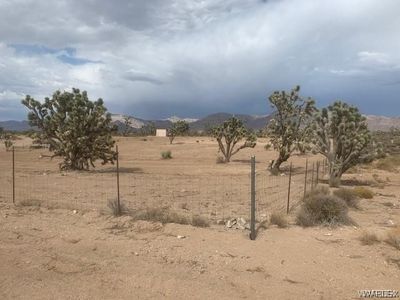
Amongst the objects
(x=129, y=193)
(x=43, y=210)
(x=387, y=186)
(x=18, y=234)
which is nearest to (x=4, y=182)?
(x=129, y=193)

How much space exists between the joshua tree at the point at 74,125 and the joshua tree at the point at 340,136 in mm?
12191

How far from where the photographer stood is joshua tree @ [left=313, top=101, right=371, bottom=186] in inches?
1014

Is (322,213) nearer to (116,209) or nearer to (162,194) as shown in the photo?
(116,209)

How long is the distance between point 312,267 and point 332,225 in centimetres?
356

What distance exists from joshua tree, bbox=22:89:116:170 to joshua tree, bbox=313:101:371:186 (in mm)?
12191

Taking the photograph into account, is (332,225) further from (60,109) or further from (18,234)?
(60,109)

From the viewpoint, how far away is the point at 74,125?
2938 cm

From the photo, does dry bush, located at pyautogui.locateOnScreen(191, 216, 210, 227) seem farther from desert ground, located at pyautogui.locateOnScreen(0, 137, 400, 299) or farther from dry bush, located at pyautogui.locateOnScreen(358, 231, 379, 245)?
dry bush, located at pyautogui.locateOnScreen(358, 231, 379, 245)

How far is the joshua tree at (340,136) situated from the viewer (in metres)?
25.8

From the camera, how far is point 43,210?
44.2ft

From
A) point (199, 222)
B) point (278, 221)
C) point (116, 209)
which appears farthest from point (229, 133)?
point (199, 222)

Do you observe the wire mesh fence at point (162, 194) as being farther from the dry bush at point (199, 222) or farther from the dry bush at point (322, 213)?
the dry bush at point (322, 213)

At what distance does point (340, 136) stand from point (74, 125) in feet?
48.8

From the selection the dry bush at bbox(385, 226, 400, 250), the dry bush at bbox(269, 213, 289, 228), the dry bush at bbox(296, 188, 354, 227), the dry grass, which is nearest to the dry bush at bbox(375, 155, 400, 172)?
the dry bush at bbox(296, 188, 354, 227)
